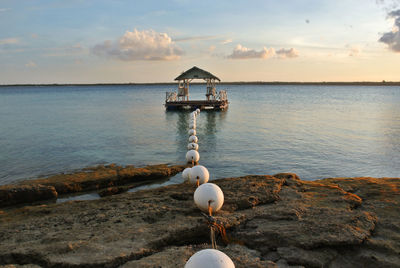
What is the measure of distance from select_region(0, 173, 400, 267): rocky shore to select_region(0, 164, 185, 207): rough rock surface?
1.80 metres

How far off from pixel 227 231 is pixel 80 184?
660 centimetres

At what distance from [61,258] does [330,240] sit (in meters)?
4.22

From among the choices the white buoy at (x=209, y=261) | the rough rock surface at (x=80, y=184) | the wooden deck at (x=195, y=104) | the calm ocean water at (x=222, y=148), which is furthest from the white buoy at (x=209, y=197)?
the wooden deck at (x=195, y=104)

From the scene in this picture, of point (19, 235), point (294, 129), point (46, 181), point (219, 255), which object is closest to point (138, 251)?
point (219, 255)

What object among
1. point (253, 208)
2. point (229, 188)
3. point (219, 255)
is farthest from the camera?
point (229, 188)

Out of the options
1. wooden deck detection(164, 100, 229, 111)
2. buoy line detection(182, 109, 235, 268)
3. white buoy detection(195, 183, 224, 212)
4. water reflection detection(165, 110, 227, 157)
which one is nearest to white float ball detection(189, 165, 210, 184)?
buoy line detection(182, 109, 235, 268)

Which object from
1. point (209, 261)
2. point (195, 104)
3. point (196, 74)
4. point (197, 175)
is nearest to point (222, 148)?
point (197, 175)

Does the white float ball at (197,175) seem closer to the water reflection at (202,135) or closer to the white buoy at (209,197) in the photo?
the white buoy at (209,197)

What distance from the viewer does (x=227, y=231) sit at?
17.2 ft

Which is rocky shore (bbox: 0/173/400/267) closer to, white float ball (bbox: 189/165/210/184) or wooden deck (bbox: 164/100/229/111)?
white float ball (bbox: 189/165/210/184)

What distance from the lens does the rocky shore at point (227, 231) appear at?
436 cm

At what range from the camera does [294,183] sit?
828cm

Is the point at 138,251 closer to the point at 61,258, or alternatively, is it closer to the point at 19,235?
the point at 61,258

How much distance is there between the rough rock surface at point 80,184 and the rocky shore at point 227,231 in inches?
70.7
